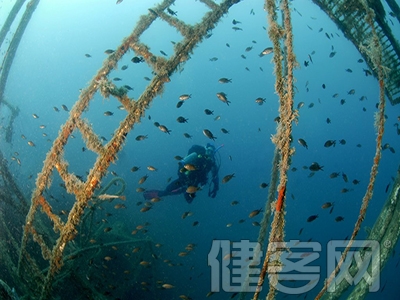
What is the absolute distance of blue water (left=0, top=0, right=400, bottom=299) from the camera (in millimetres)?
52750

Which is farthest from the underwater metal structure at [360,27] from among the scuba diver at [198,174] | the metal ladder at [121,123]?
the scuba diver at [198,174]

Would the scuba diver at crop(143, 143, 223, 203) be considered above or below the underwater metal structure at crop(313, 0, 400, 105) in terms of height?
below

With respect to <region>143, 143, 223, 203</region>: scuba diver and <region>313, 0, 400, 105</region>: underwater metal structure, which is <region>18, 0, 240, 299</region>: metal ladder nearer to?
<region>313, 0, 400, 105</region>: underwater metal structure

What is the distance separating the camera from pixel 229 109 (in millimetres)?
96312

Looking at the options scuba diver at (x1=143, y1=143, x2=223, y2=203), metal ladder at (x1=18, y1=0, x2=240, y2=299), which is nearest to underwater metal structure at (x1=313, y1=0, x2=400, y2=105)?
metal ladder at (x1=18, y1=0, x2=240, y2=299)

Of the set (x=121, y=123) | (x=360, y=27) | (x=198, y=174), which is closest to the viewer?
(x=121, y=123)

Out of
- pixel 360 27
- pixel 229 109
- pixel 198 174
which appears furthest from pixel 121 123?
pixel 229 109

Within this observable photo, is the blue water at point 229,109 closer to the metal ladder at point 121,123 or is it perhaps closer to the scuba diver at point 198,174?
the scuba diver at point 198,174

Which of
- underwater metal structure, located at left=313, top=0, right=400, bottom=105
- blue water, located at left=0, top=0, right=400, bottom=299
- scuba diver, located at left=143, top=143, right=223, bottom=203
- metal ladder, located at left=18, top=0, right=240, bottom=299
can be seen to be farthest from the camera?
blue water, located at left=0, top=0, right=400, bottom=299

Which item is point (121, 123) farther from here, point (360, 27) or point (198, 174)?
point (198, 174)

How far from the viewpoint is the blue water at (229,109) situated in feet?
173

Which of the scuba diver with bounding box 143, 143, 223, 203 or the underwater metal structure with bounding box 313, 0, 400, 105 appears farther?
the scuba diver with bounding box 143, 143, 223, 203

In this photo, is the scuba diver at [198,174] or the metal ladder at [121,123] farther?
the scuba diver at [198,174]

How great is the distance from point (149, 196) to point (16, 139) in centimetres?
5408
